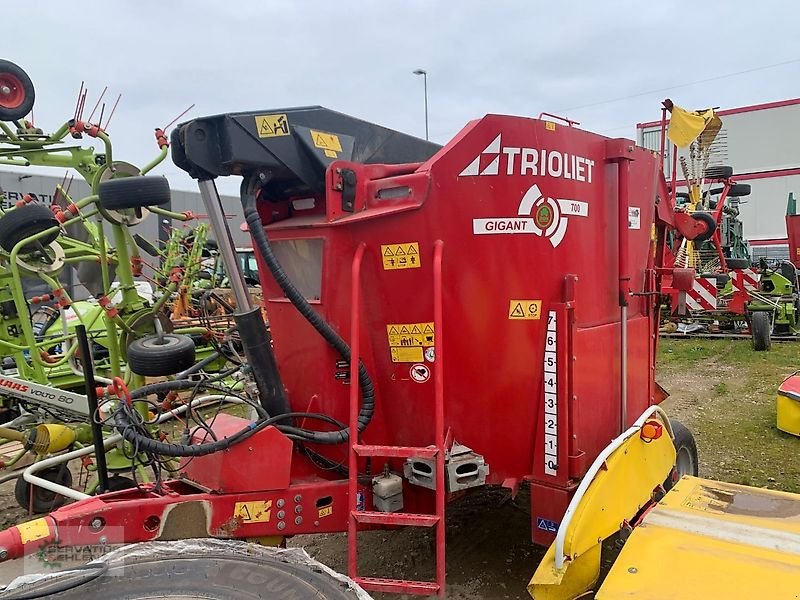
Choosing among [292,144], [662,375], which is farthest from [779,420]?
[292,144]

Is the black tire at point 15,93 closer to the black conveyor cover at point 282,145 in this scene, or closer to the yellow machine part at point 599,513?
the black conveyor cover at point 282,145

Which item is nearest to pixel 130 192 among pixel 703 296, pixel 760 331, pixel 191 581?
pixel 191 581

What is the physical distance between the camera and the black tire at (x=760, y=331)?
9990 millimetres

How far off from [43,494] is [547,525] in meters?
3.77

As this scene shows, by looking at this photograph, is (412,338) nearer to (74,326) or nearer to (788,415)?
(74,326)

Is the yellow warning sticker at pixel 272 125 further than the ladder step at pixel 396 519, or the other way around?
the yellow warning sticker at pixel 272 125

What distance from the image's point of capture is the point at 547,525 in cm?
298

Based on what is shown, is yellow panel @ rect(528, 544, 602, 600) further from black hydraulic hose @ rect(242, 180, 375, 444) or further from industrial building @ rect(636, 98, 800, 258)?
industrial building @ rect(636, 98, 800, 258)

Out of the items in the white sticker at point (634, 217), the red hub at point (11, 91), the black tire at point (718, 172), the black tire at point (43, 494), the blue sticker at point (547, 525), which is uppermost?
the red hub at point (11, 91)

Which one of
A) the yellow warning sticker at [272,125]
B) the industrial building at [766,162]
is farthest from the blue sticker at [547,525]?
the industrial building at [766,162]

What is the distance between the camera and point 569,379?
2.96 meters

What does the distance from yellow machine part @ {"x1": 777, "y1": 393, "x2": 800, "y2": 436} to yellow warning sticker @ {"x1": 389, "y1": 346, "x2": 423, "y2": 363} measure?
4.30 metres

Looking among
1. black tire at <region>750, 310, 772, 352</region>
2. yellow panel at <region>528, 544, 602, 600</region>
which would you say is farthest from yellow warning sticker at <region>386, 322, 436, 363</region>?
black tire at <region>750, 310, 772, 352</region>

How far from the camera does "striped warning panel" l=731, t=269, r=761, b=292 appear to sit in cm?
1098
